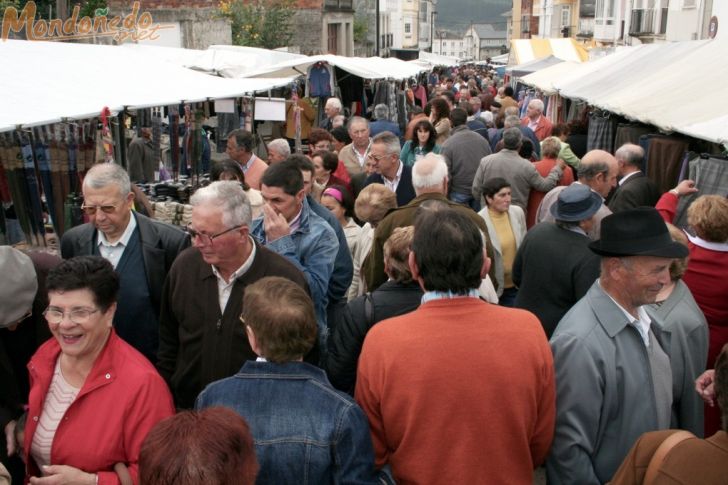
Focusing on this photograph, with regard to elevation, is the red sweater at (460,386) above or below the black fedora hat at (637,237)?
below

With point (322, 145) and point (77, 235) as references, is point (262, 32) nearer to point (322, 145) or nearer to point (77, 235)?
point (322, 145)

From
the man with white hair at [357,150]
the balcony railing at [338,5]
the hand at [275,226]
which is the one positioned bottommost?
the man with white hair at [357,150]

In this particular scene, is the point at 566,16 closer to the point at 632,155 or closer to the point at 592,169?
the point at 632,155

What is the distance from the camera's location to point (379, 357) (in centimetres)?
250

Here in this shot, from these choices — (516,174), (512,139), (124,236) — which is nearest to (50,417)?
(124,236)

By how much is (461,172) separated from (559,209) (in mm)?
3677

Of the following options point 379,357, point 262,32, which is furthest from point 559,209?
point 262,32

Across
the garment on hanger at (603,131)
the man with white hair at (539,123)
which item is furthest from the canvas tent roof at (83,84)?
the man with white hair at (539,123)

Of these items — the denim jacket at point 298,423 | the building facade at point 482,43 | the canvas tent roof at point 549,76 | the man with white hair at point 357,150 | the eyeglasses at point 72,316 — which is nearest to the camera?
the denim jacket at point 298,423

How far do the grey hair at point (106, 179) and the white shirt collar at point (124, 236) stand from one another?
16 cm

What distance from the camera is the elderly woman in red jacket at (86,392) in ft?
8.71

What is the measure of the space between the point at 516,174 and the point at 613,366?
4576 mm

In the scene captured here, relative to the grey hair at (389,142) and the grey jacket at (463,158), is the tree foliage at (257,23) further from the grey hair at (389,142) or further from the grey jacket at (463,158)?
the grey hair at (389,142)

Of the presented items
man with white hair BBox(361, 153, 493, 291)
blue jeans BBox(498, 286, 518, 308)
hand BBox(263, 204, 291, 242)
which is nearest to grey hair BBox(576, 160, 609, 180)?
blue jeans BBox(498, 286, 518, 308)
